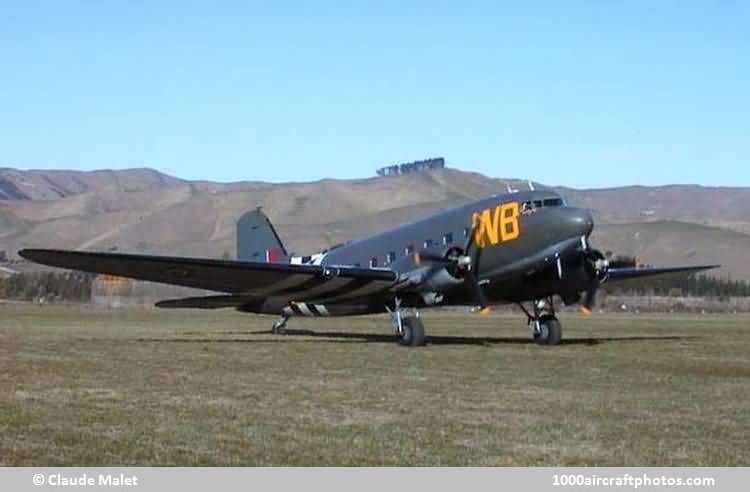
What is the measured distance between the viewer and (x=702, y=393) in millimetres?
18266

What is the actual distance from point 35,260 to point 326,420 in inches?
623

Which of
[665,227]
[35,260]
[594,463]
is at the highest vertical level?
[665,227]

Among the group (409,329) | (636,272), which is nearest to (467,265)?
(409,329)

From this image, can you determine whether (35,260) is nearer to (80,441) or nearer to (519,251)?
(519,251)

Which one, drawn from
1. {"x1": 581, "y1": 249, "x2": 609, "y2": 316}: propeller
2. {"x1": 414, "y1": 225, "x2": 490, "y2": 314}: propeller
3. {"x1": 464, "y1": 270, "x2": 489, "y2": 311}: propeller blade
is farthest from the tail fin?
{"x1": 581, "y1": 249, "x2": 609, "y2": 316}: propeller

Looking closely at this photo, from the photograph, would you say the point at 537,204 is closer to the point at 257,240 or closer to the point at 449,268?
the point at 449,268

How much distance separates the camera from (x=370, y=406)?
637 inches

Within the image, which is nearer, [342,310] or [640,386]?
[640,386]

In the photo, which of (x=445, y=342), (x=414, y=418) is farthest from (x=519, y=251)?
(x=414, y=418)
